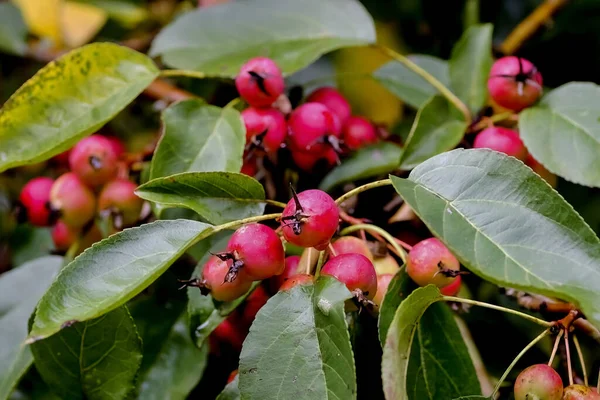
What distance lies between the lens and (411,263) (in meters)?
0.48

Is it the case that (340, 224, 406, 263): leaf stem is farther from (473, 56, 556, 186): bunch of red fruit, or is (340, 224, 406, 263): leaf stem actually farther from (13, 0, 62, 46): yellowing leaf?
(13, 0, 62, 46): yellowing leaf

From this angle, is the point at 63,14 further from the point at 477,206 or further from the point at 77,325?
the point at 477,206

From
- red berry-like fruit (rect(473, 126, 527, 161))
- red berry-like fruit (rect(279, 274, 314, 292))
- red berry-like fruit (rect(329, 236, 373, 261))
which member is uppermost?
red berry-like fruit (rect(473, 126, 527, 161))

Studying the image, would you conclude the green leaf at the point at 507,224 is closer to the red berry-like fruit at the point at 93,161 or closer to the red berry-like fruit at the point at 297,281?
the red berry-like fruit at the point at 297,281

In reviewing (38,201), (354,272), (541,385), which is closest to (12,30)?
(38,201)

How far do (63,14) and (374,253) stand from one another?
0.77 m

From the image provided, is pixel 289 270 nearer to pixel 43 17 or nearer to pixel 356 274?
pixel 356 274

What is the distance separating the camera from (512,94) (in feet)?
1.99

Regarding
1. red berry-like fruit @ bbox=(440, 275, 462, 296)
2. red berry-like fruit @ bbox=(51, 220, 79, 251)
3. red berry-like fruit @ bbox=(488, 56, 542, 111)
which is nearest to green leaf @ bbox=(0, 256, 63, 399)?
red berry-like fruit @ bbox=(51, 220, 79, 251)

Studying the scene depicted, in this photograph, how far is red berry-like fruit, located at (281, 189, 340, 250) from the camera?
16.7 inches

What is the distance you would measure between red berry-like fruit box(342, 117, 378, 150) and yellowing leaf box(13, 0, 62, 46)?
571 millimetres

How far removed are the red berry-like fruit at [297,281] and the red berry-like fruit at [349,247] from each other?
0.04m

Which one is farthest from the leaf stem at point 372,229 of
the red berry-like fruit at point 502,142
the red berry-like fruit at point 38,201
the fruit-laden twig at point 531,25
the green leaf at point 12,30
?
the green leaf at point 12,30

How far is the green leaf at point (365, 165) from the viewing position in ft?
1.99
